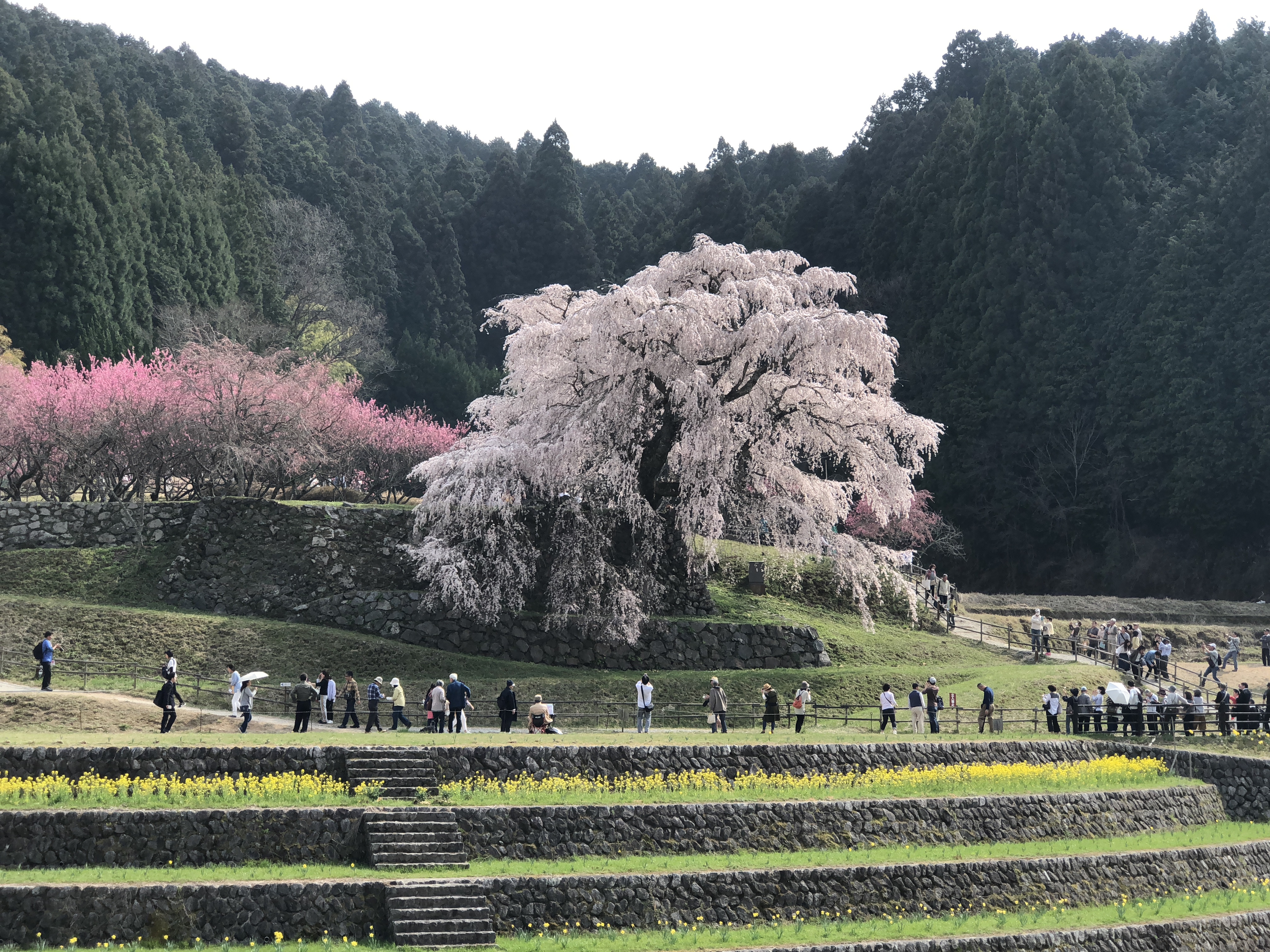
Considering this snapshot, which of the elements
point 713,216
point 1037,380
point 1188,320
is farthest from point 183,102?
point 1188,320

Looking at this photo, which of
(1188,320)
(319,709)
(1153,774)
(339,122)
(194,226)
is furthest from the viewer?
(339,122)

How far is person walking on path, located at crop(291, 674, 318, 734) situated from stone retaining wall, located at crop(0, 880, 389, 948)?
784 centimetres

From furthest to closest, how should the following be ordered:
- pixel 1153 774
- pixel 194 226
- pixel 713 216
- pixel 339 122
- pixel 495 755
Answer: pixel 339 122 < pixel 713 216 < pixel 194 226 < pixel 1153 774 < pixel 495 755

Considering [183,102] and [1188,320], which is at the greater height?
[183,102]

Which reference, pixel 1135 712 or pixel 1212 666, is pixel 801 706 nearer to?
pixel 1135 712

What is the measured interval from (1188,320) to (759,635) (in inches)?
1323

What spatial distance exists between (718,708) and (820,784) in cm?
467

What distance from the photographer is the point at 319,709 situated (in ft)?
92.4

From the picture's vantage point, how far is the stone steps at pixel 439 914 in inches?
649

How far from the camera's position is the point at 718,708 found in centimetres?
2727

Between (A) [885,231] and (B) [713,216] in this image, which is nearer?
(A) [885,231]

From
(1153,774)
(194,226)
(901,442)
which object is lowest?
(1153,774)

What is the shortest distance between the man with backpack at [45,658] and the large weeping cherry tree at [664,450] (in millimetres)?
9897

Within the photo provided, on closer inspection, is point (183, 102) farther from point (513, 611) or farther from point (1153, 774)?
point (1153, 774)
